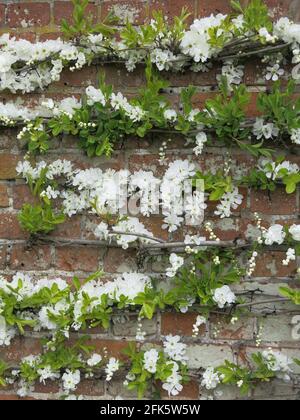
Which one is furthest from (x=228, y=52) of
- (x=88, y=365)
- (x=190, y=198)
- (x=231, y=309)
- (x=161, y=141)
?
(x=88, y=365)

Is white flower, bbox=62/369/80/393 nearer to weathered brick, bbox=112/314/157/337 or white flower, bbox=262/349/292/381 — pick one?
weathered brick, bbox=112/314/157/337

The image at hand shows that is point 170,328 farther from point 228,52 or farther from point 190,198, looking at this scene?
point 228,52

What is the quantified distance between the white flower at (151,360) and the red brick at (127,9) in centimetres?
103

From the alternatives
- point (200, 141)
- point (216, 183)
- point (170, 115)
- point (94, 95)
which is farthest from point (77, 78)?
point (216, 183)

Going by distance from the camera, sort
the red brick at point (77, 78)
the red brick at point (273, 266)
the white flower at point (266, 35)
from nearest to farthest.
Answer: the white flower at point (266, 35)
the red brick at point (273, 266)
the red brick at point (77, 78)

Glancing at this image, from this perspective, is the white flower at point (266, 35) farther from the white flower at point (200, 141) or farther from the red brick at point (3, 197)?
the red brick at point (3, 197)

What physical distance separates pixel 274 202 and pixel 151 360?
62 centimetres

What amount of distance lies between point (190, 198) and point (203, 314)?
361mm

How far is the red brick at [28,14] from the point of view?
6.47ft

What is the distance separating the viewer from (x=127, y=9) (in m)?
1.93

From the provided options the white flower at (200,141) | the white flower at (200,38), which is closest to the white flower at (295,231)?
the white flower at (200,141)

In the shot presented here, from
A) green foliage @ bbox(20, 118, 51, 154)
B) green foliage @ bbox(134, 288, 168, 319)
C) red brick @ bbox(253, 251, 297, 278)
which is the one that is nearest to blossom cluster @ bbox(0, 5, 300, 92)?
green foliage @ bbox(20, 118, 51, 154)

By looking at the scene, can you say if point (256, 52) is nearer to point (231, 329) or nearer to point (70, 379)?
point (231, 329)

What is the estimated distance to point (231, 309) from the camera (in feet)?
6.22
